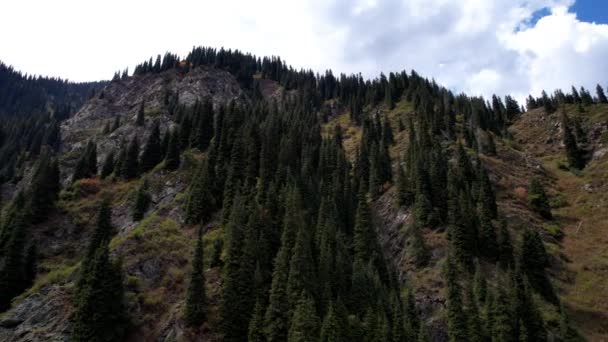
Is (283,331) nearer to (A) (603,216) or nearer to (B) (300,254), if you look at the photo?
(B) (300,254)

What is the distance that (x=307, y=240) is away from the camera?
250 feet

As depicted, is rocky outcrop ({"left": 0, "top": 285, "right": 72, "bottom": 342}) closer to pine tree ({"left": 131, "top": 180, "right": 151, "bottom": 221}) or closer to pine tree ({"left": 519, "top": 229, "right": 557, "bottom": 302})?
pine tree ({"left": 131, "top": 180, "right": 151, "bottom": 221})

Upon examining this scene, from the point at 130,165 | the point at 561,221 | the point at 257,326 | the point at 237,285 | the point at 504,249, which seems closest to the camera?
the point at 257,326

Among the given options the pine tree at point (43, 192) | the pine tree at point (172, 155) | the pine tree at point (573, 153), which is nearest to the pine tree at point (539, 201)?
the pine tree at point (573, 153)

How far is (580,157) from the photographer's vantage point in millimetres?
133500

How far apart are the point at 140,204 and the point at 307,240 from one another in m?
49.6

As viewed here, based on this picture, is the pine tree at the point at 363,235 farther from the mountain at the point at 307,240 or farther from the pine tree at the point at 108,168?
the pine tree at the point at 108,168

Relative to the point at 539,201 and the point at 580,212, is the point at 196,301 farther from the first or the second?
the point at 580,212

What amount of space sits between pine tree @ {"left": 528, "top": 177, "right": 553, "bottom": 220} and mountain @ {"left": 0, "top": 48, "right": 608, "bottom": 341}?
57 cm

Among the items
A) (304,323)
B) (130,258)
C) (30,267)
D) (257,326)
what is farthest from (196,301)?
(30,267)

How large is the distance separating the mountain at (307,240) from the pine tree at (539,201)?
1.86ft

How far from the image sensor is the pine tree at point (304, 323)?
57188mm

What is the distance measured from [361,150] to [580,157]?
222 feet

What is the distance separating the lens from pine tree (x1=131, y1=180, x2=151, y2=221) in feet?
338
